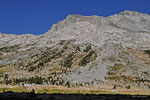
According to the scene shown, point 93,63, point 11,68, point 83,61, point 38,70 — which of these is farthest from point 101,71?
point 11,68

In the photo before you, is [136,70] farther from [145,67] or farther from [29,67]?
[29,67]

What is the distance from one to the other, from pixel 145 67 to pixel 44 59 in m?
101

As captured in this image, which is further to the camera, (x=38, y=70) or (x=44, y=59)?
(x=44, y=59)

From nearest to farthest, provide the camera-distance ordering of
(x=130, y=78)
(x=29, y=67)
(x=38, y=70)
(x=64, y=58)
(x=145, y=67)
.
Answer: (x=130, y=78)
(x=145, y=67)
(x=38, y=70)
(x=29, y=67)
(x=64, y=58)

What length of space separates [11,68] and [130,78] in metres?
114

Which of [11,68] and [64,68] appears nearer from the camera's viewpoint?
[64,68]

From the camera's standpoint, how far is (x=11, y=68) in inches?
7151

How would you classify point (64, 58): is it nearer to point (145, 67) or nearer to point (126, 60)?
point (126, 60)

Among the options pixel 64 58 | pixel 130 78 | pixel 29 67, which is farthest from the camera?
pixel 64 58

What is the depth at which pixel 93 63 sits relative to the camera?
164 metres

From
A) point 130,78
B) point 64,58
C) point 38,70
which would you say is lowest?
point 130,78

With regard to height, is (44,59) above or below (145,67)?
above

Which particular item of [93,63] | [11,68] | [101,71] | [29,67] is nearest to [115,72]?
[101,71]

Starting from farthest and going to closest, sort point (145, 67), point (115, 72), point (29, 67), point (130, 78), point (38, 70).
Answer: point (29, 67) < point (38, 70) < point (145, 67) < point (115, 72) < point (130, 78)
